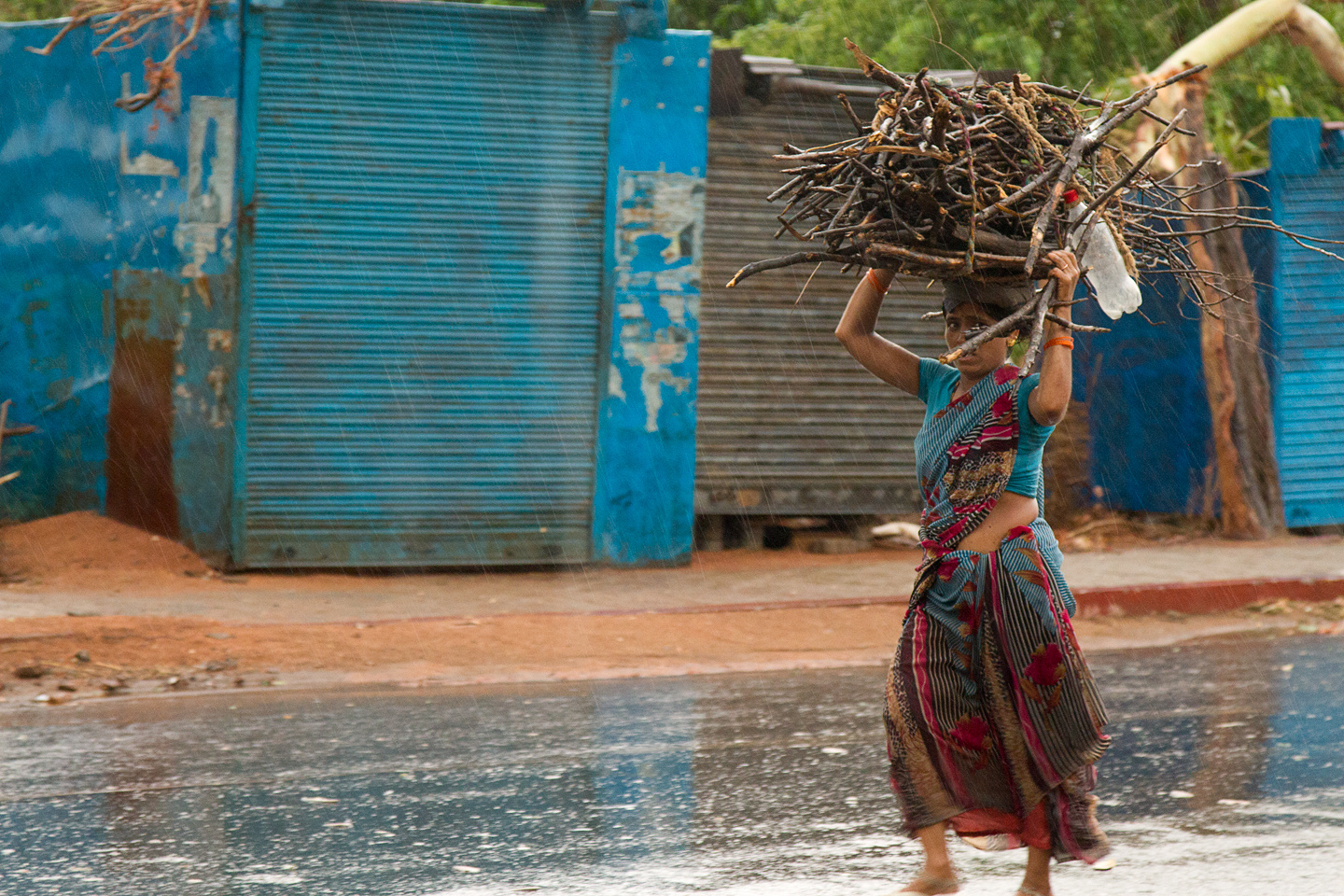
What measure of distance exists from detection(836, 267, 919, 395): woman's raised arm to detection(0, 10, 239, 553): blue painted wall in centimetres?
648

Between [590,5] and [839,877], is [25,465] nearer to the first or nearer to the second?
[590,5]

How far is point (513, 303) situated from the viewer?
985 centimetres

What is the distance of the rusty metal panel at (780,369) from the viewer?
10.7m

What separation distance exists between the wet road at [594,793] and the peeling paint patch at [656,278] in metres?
3.46

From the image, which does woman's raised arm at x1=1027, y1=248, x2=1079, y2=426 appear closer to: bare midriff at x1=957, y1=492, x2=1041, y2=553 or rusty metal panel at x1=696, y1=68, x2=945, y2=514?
bare midriff at x1=957, y1=492, x2=1041, y2=553

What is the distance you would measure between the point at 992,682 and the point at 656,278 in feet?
22.2

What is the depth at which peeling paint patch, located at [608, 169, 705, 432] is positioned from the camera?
9.95 meters

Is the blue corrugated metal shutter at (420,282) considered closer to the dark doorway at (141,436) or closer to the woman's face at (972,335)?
the dark doorway at (141,436)

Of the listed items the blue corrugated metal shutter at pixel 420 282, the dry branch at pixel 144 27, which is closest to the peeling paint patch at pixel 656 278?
the blue corrugated metal shutter at pixel 420 282

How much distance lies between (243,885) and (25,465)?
280 inches

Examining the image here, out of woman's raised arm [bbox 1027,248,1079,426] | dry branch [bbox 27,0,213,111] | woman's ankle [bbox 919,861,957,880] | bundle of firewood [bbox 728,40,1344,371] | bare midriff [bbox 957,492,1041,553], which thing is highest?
dry branch [bbox 27,0,213,111]

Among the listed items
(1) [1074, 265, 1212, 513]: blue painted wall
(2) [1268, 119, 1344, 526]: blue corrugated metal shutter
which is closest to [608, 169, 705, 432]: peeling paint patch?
(1) [1074, 265, 1212, 513]: blue painted wall

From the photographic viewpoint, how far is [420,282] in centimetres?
969

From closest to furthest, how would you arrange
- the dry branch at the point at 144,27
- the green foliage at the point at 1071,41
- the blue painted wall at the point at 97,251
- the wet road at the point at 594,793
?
the wet road at the point at 594,793 → the dry branch at the point at 144,27 → the blue painted wall at the point at 97,251 → the green foliage at the point at 1071,41
